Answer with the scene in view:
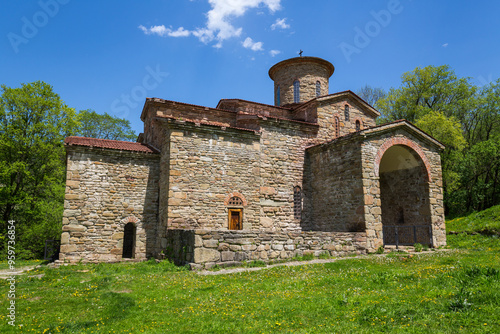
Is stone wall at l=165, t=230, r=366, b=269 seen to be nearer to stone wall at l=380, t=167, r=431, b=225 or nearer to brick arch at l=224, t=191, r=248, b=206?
brick arch at l=224, t=191, r=248, b=206

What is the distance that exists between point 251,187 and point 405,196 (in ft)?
23.9

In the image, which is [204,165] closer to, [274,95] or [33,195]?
[274,95]

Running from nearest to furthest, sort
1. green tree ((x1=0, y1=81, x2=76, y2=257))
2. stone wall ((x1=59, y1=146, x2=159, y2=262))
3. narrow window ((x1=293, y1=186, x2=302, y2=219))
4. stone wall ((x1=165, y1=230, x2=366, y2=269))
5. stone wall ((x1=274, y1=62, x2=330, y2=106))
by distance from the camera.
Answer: stone wall ((x1=165, y1=230, x2=366, y2=269)), stone wall ((x1=59, y1=146, x2=159, y2=262)), narrow window ((x1=293, y1=186, x2=302, y2=219)), green tree ((x1=0, y1=81, x2=76, y2=257)), stone wall ((x1=274, y1=62, x2=330, y2=106))

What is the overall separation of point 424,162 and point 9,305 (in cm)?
1486

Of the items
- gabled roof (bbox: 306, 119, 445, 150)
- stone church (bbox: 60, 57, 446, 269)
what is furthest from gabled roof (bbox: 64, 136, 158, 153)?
gabled roof (bbox: 306, 119, 445, 150)

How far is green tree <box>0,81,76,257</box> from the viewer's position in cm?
1817

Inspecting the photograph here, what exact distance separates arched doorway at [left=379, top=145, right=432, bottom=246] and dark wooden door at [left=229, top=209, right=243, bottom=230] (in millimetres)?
6181

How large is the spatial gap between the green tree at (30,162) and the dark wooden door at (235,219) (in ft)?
39.3

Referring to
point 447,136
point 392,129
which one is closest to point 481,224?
point 447,136

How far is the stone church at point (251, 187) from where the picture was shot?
12305 mm

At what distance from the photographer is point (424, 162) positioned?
553 inches

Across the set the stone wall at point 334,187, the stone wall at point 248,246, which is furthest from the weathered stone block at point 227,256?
the stone wall at point 334,187

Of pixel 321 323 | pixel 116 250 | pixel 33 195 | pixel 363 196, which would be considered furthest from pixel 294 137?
pixel 33 195

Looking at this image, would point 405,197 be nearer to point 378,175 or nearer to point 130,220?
point 378,175
